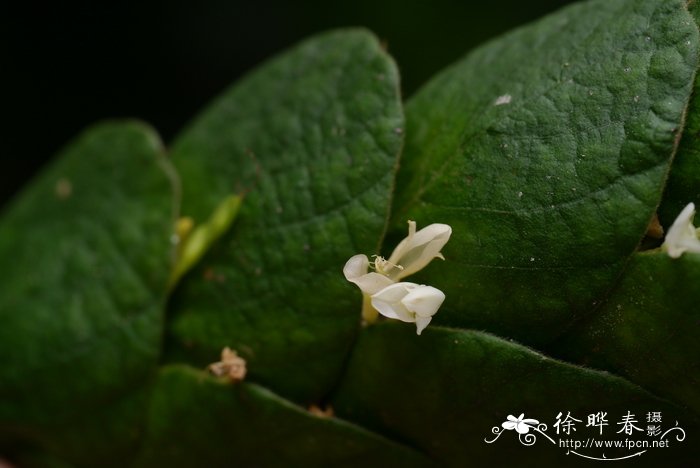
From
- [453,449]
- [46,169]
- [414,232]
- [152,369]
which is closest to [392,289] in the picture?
[414,232]

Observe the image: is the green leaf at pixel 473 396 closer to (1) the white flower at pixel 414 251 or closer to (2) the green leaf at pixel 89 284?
(1) the white flower at pixel 414 251

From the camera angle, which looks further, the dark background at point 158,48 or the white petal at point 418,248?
the dark background at point 158,48

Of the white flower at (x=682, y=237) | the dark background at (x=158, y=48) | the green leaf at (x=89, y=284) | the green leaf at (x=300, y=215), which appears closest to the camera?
the white flower at (x=682, y=237)

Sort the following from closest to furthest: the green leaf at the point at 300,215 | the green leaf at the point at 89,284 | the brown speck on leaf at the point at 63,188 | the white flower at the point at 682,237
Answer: the white flower at the point at 682,237 < the green leaf at the point at 300,215 < the green leaf at the point at 89,284 < the brown speck on leaf at the point at 63,188

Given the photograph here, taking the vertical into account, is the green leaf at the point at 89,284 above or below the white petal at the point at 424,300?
below

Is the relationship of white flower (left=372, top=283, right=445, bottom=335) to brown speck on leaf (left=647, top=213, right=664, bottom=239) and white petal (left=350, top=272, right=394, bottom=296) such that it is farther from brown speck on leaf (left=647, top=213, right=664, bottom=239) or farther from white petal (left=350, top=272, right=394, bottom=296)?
brown speck on leaf (left=647, top=213, right=664, bottom=239)

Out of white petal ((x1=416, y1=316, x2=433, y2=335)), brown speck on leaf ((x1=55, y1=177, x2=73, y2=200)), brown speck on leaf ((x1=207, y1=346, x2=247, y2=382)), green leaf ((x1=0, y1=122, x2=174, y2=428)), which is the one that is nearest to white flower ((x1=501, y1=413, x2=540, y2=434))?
white petal ((x1=416, y1=316, x2=433, y2=335))

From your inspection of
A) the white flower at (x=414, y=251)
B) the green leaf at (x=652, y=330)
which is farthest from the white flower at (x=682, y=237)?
the white flower at (x=414, y=251)

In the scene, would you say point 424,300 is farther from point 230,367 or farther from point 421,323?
point 230,367

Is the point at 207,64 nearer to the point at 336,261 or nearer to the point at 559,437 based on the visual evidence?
the point at 336,261
